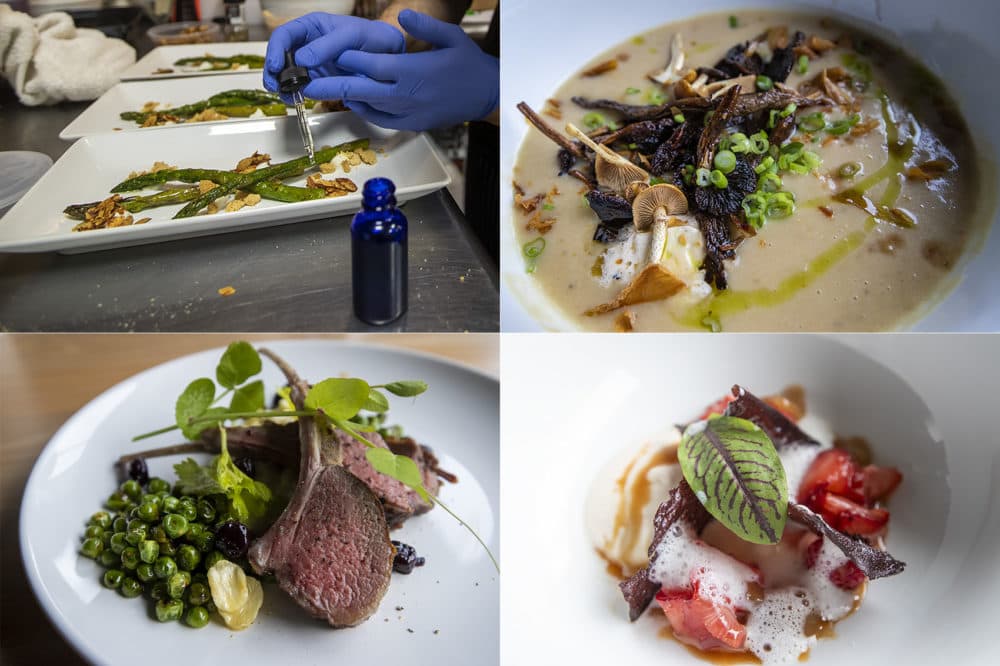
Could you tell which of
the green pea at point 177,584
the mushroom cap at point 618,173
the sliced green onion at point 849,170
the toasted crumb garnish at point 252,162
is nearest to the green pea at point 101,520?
the green pea at point 177,584

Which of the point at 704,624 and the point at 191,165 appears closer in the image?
the point at 704,624

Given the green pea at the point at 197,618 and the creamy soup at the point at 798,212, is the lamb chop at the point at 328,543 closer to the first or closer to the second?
the green pea at the point at 197,618

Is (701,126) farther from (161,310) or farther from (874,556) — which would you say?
(161,310)

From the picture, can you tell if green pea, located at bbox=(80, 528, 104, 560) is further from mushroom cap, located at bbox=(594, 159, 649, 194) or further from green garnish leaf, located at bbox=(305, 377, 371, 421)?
mushroom cap, located at bbox=(594, 159, 649, 194)

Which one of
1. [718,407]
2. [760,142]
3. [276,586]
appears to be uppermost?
[760,142]

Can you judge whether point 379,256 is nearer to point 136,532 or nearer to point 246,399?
point 246,399

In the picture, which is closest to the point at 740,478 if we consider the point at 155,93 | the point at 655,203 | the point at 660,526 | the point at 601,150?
the point at 660,526

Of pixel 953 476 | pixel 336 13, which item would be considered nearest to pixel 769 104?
pixel 953 476

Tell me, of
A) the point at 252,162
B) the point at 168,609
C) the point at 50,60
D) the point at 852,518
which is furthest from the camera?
the point at 50,60
